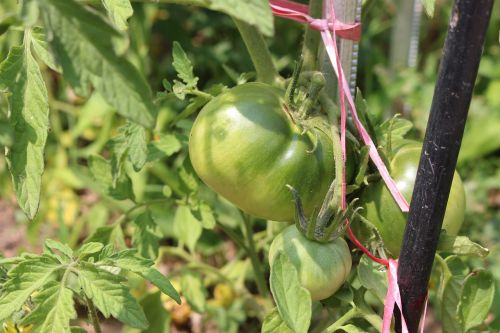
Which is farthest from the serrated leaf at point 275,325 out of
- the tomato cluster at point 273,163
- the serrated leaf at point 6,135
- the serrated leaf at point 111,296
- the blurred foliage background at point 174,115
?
the blurred foliage background at point 174,115

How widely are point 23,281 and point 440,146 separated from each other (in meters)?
0.53

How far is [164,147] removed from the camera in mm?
1146

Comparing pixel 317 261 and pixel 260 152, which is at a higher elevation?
pixel 260 152

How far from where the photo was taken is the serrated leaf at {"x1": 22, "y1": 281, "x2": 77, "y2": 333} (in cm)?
83

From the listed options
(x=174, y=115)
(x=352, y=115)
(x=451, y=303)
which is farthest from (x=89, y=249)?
(x=174, y=115)

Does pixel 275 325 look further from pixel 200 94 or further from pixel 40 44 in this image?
pixel 40 44

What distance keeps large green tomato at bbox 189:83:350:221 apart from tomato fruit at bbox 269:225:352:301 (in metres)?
0.04

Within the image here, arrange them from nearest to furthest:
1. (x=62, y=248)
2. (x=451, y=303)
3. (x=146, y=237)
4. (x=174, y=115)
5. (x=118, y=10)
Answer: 1. (x=118, y=10)
2. (x=62, y=248)
3. (x=451, y=303)
4. (x=146, y=237)
5. (x=174, y=115)

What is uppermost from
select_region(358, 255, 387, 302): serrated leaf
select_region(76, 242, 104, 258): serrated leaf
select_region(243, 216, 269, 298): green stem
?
select_region(76, 242, 104, 258): serrated leaf

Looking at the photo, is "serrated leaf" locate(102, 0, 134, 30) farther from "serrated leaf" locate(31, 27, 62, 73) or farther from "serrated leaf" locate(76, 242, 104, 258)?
"serrated leaf" locate(76, 242, 104, 258)

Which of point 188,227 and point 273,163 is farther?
point 188,227

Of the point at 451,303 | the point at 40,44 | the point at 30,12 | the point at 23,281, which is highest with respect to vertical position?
the point at 30,12

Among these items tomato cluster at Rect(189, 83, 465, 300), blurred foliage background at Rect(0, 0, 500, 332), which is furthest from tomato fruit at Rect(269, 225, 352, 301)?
blurred foliage background at Rect(0, 0, 500, 332)

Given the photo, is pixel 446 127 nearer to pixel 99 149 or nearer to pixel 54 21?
pixel 54 21
